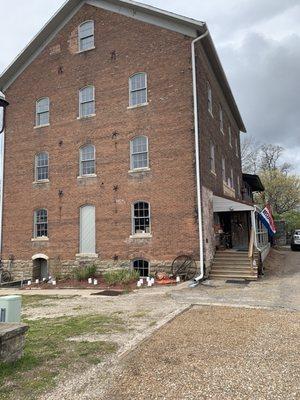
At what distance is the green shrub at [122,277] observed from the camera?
52.3 ft

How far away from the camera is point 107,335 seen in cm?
720

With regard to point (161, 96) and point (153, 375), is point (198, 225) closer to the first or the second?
point (161, 96)

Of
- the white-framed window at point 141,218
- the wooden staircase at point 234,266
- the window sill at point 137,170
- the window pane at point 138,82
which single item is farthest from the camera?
the window pane at point 138,82

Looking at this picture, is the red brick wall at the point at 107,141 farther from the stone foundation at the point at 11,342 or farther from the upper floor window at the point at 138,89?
the stone foundation at the point at 11,342

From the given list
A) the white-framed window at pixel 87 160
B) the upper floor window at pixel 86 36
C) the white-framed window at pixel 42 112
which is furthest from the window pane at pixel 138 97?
the white-framed window at pixel 42 112

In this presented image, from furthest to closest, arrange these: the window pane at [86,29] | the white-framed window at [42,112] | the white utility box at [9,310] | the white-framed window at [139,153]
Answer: the white-framed window at [42,112] < the window pane at [86,29] < the white-framed window at [139,153] < the white utility box at [9,310]

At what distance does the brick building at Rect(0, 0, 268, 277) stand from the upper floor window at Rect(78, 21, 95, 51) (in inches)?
2.7

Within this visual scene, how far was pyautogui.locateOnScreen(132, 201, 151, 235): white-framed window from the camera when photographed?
56.9 feet

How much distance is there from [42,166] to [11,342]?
52.6ft

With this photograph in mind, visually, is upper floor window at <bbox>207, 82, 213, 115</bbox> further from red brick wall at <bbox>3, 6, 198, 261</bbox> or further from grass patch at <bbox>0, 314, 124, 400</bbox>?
grass patch at <bbox>0, 314, 124, 400</bbox>

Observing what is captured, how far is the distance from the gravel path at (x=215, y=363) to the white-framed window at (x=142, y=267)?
917cm

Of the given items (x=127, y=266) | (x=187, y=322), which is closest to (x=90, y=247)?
(x=127, y=266)

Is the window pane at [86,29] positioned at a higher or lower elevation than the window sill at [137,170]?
higher

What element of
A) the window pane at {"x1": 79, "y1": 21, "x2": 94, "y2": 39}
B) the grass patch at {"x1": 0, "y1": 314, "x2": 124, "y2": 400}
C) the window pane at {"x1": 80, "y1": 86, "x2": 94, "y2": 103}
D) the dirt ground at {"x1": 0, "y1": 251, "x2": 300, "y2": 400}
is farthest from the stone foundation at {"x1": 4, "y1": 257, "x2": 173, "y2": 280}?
the window pane at {"x1": 79, "y1": 21, "x2": 94, "y2": 39}
